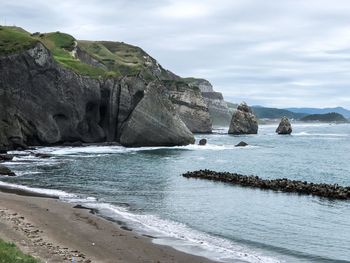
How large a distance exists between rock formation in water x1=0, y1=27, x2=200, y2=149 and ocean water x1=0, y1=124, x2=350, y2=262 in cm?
1492

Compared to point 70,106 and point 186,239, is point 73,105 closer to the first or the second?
point 70,106

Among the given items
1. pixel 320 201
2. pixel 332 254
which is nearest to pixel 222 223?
pixel 332 254

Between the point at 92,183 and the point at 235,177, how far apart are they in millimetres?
18790

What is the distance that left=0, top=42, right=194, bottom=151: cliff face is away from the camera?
95.8m

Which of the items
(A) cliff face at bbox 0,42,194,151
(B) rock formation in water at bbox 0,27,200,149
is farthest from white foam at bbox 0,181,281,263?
(A) cliff face at bbox 0,42,194,151

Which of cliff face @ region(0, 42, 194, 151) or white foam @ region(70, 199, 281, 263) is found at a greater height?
cliff face @ region(0, 42, 194, 151)

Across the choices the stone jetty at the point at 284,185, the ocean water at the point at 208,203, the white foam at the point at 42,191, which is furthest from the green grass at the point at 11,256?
the stone jetty at the point at 284,185

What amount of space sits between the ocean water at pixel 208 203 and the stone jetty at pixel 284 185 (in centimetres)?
223

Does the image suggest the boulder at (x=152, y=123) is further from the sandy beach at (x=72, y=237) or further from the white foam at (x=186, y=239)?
the sandy beach at (x=72, y=237)

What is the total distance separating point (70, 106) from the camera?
353ft

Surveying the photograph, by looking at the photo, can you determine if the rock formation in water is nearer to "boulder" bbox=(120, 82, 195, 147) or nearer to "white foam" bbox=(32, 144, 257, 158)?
"boulder" bbox=(120, 82, 195, 147)

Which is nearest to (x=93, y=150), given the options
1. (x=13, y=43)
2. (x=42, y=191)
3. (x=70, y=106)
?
(x=70, y=106)

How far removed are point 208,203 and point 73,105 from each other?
70.2 metres

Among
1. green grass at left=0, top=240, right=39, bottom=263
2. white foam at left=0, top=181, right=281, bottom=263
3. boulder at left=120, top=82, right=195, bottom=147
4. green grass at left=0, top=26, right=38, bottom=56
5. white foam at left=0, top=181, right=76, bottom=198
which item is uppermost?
green grass at left=0, top=26, right=38, bottom=56
